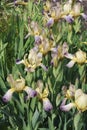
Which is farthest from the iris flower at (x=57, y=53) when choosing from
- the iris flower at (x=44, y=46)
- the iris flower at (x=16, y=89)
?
the iris flower at (x=16, y=89)

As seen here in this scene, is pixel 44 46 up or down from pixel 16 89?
up

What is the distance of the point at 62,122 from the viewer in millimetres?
2256

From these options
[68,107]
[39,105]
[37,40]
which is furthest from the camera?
[37,40]

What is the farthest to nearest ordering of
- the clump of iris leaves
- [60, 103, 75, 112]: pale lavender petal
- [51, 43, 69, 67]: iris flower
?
[51, 43, 69, 67]: iris flower
the clump of iris leaves
[60, 103, 75, 112]: pale lavender petal

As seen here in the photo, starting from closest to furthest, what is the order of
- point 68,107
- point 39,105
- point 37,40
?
point 68,107
point 39,105
point 37,40

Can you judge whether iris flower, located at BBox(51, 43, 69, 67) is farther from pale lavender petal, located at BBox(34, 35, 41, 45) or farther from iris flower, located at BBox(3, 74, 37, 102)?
iris flower, located at BBox(3, 74, 37, 102)

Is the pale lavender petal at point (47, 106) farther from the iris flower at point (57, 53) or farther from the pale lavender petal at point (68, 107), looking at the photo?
the iris flower at point (57, 53)

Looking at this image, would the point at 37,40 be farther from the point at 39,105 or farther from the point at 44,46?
the point at 39,105

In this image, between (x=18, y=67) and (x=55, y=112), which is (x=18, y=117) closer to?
(x=55, y=112)

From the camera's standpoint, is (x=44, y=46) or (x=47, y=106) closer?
(x=47, y=106)

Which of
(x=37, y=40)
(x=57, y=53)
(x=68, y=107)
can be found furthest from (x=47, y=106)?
(x=37, y=40)

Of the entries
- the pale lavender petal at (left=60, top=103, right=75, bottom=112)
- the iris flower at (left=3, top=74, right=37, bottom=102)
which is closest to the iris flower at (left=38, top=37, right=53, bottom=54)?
the iris flower at (left=3, top=74, right=37, bottom=102)

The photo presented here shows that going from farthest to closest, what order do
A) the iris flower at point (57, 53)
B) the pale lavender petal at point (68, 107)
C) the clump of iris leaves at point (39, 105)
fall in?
the iris flower at point (57, 53)
the clump of iris leaves at point (39, 105)
the pale lavender petal at point (68, 107)

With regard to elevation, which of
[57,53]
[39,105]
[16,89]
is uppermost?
[57,53]
